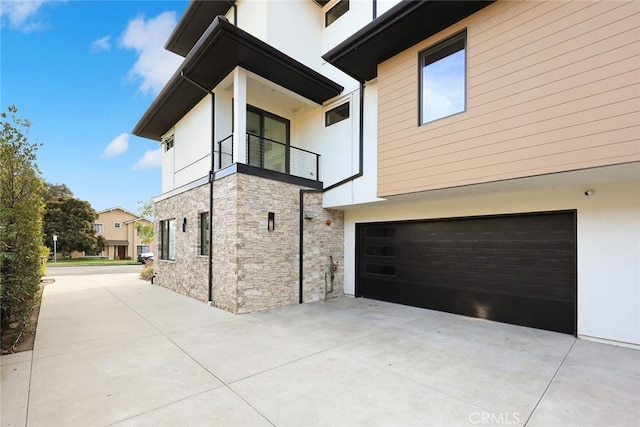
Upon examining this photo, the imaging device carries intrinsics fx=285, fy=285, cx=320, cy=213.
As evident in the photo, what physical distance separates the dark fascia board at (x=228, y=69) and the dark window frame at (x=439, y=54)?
2846 mm

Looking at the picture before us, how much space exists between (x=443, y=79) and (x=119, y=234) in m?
41.4

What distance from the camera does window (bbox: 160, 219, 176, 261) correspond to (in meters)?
10.5

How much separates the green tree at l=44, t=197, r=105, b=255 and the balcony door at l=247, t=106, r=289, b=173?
29.5 meters

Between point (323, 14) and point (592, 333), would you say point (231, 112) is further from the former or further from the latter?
point (592, 333)

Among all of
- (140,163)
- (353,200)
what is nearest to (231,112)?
(353,200)

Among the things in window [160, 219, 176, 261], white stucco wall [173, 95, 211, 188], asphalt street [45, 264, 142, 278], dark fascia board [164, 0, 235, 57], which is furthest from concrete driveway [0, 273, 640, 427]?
asphalt street [45, 264, 142, 278]

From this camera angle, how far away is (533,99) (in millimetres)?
4453

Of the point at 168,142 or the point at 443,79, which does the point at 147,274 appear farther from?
the point at 443,79

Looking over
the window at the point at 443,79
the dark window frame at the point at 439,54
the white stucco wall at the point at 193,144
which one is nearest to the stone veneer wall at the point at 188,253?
the white stucco wall at the point at 193,144

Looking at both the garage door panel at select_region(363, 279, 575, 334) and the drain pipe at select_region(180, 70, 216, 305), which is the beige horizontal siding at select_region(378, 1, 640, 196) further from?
the drain pipe at select_region(180, 70, 216, 305)

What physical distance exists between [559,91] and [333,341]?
5.21 metres

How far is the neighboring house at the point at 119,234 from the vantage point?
34.9m

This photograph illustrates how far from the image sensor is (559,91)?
13.8ft

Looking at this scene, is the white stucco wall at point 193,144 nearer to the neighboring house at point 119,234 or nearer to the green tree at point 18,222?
the green tree at point 18,222
